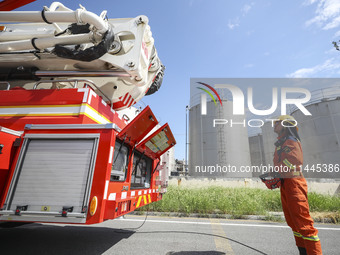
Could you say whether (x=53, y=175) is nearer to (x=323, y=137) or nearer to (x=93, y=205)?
(x=93, y=205)

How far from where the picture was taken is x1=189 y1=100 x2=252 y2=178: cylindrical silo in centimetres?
1748

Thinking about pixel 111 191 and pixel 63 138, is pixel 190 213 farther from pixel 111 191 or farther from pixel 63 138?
pixel 63 138

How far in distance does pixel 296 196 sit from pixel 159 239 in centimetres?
236

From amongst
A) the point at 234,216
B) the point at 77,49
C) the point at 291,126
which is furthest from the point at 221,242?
the point at 77,49

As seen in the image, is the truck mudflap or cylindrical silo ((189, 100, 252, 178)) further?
cylindrical silo ((189, 100, 252, 178))

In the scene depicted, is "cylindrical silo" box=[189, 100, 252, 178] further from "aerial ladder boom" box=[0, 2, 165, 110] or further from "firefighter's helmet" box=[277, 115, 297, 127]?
"aerial ladder boom" box=[0, 2, 165, 110]

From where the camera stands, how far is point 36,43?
3314 mm

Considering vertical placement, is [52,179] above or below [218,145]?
below

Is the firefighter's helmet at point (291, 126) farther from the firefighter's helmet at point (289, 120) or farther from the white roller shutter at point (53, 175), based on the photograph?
the white roller shutter at point (53, 175)

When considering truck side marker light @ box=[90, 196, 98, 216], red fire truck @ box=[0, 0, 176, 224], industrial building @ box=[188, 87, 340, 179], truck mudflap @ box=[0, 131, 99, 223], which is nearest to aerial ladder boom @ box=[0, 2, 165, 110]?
red fire truck @ box=[0, 0, 176, 224]

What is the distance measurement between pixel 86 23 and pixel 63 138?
1938 mm

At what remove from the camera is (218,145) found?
17703mm

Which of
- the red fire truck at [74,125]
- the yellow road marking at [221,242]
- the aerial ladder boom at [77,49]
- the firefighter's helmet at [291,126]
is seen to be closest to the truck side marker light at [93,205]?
the red fire truck at [74,125]

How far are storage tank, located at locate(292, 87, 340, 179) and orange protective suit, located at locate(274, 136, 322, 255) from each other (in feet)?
50.8
